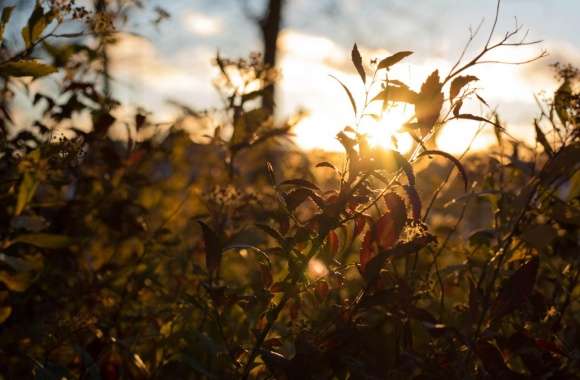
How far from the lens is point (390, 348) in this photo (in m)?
2.40

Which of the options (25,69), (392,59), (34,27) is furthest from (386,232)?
(34,27)

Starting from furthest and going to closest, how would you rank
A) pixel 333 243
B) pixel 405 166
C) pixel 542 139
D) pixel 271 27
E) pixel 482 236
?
pixel 271 27
pixel 482 236
pixel 542 139
pixel 333 243
pixel 405 166

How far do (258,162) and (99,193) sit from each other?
2.85 meters

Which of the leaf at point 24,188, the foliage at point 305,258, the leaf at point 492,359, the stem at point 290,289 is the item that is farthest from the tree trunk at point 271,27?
the leaf at point 492,359

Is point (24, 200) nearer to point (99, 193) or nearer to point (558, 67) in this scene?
point (99, 193)

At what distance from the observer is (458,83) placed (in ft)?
6.21

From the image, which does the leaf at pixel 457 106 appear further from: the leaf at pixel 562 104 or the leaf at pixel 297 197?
the leaf at pixel 562 104

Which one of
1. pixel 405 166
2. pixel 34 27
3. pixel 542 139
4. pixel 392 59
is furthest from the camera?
pixel 542 139

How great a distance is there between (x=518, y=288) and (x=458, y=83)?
0.61 metres

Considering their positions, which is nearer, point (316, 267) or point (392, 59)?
point (392, 59)

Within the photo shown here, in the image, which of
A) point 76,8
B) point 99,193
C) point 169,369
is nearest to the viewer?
point 169,369

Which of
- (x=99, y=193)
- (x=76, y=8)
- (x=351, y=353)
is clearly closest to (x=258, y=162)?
(x=99, y=193)

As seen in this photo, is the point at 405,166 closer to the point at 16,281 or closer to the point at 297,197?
the point at 297,197

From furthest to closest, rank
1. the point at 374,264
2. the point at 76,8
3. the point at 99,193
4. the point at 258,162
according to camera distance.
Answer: the point at 258,162
the point at 99,193
the point at 76,8
the point at 374,264
